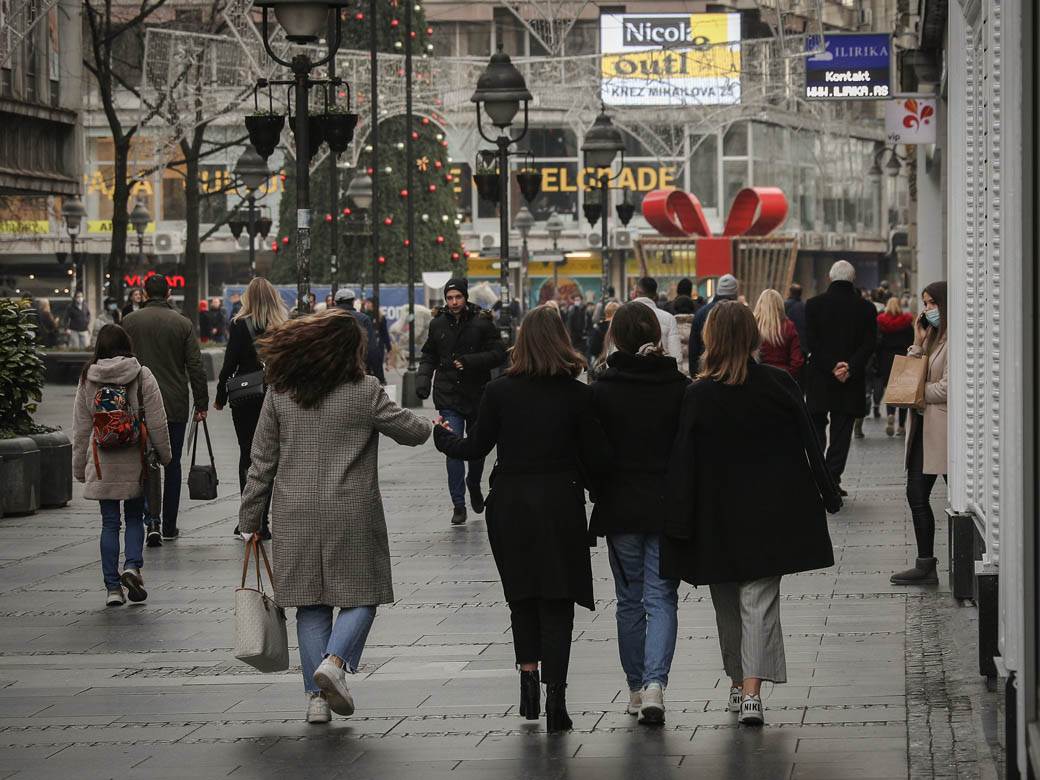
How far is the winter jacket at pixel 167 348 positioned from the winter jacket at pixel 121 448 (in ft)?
8.69

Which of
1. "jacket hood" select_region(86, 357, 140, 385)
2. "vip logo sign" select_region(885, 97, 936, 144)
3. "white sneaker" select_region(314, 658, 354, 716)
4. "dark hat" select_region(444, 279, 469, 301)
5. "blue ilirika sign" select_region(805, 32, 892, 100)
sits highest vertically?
"blue ilirika sign" select_region(805, 32, 892, 100)

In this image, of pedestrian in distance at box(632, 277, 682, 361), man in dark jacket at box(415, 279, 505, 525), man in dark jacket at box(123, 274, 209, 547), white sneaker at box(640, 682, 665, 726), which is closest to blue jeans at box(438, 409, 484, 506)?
man in dark jacket at box(415, 279, 505, 525)

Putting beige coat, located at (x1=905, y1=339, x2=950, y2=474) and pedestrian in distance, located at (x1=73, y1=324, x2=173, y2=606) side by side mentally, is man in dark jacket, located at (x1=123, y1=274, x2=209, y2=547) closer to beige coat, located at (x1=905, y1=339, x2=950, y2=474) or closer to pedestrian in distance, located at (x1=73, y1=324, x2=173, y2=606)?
pedestrian in distance, located at (x1=73, y1=324, x2=173, y2=606)

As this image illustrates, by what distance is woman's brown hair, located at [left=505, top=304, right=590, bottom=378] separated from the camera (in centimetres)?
793

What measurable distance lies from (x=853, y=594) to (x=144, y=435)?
3.99m

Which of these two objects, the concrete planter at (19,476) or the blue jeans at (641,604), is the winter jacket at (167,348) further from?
the blue jeans at (641,604)

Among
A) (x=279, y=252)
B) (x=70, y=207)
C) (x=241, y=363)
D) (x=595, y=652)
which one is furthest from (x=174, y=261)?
(x=595, y=652)

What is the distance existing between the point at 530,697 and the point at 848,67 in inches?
A: 761

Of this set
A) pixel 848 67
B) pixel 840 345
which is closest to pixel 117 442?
pixel 840 345

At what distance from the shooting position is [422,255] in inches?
2205

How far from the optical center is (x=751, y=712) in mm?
7785

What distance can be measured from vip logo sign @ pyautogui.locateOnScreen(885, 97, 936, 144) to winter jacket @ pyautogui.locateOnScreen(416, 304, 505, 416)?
29.1 feet

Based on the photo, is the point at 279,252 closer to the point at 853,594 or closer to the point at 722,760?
the point at 853,594

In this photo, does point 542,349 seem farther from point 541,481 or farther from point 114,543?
point 114,543
